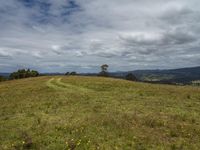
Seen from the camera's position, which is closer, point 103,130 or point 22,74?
point 103,130

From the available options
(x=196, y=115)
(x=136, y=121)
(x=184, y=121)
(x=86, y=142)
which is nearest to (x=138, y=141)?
(x=86, y=142)

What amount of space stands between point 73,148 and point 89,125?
4.24 metres

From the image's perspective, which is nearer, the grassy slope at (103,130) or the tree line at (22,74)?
the grassy slope at (103,130)

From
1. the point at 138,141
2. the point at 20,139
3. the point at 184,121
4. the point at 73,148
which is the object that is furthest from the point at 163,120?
the point at 20,139

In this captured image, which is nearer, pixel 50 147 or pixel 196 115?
pixel 50 147

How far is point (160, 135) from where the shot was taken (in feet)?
46.4

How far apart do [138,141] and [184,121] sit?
229 inches

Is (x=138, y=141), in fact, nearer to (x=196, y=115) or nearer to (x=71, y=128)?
(x=71, y=128)

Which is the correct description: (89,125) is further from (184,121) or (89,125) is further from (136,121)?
(184,121)

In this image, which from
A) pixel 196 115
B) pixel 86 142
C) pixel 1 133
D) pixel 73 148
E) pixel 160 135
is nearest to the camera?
pixel 73 148

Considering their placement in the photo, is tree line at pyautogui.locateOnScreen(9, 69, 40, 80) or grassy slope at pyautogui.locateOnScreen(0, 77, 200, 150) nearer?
grassy slope at pyautogui.locateOnScreen(0, 77, 200, 150)

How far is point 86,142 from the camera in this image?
13.1m

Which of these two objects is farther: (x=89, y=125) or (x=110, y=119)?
(x=110, y=119)

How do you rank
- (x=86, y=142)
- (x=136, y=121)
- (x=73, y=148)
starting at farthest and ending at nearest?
(x=136, y=121) < (x=86, y=142) < (x=73, y=148)
